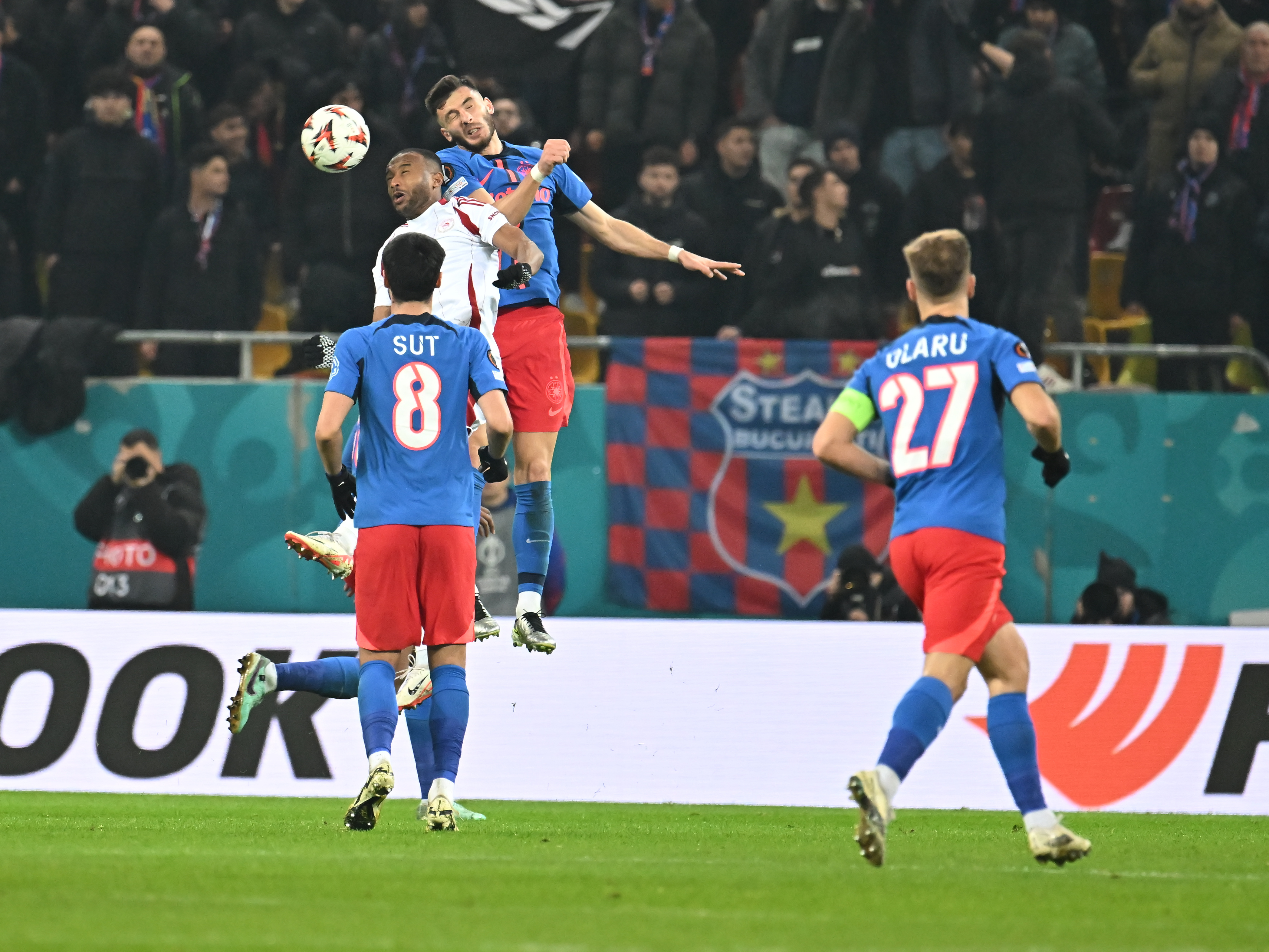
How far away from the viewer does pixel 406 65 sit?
14.6 m

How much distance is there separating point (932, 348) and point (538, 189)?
133 inches

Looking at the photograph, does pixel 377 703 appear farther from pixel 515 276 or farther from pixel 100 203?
pixel 100 203

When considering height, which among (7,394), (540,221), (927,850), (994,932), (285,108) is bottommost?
(927,850)

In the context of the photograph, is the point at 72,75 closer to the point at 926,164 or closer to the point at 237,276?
the point at 237,276

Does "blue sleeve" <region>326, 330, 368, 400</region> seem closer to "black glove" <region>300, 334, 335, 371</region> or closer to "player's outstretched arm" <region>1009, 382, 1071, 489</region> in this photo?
"black glove" <region>300, 334, 335, 371</region>

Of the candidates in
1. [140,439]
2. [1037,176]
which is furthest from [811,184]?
[140,439]

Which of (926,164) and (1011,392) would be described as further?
(926,164)

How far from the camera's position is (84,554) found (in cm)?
1338

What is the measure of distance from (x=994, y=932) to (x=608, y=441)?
328 inches

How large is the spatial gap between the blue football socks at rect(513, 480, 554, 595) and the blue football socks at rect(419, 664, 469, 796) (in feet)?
6.25

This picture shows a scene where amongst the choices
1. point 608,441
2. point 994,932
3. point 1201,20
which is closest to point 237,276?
point 608,441

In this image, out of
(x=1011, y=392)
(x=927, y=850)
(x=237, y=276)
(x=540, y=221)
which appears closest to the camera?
(x=1011, y=392)

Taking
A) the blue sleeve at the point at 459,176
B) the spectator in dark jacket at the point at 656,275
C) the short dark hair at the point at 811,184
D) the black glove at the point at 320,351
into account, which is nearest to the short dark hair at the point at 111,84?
the spectator in dark jacket at the point at 656,275

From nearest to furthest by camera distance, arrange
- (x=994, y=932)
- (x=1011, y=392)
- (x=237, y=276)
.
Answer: (x=994, y=932) → (x=1011, y=392) → (x=237, y=276)
